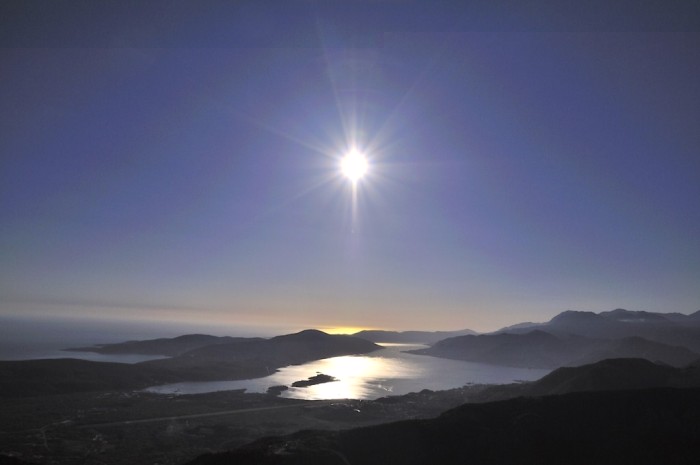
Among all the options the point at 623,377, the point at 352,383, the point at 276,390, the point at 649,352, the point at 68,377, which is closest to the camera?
the point at 623,377

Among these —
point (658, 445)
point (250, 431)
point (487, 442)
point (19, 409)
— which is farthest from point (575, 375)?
point (19, 409)

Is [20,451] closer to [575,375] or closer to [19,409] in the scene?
[19,409]

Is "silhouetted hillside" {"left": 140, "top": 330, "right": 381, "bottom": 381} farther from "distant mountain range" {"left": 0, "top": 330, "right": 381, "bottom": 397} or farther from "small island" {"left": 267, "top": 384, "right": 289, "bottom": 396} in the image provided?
"small island" {"left": 267, "top": 384, "right": 289, "bottom": 396}

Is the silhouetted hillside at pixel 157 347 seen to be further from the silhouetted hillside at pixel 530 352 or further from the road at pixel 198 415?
the silhouetted hillside at pixel 530 352

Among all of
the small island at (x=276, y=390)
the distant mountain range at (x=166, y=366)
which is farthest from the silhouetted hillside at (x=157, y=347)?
the small island at (x=276, y=390)

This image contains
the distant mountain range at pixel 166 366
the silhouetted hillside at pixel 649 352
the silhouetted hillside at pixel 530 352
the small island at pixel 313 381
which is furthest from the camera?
the silhouetted hillside at pixel 530 352

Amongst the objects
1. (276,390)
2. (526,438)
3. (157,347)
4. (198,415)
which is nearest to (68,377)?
(198,415)

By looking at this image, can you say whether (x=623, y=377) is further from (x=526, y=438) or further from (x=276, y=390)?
(x=276, y=390)
